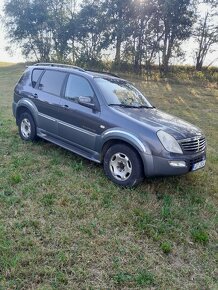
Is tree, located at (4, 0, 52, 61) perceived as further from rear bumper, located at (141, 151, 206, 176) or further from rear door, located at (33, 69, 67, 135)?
rear bumper, located at (141, 151, 206, 176)

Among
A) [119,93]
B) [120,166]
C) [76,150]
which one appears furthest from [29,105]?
[120,166]

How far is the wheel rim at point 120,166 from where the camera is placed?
414 centimetres

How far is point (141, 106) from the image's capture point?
16.6ft

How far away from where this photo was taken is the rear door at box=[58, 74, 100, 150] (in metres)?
4.54

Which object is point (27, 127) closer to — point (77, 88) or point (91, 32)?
point (77, 88)

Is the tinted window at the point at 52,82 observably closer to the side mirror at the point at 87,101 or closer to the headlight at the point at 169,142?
the side mirror at the point at 87,101

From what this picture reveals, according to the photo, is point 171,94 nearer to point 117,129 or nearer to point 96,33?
point 96,33

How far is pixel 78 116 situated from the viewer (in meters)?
4.71

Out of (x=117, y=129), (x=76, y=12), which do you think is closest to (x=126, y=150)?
(x=117, y=129)

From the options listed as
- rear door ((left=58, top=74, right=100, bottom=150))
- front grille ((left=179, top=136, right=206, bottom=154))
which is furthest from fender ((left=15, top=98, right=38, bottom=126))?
front grille ((left=179, top=136, right=206, bottom=154))

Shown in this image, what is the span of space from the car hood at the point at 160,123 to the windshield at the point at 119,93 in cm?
22

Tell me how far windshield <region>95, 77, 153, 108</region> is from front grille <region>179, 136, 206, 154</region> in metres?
1.25

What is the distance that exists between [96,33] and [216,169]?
→ 61.6 feet

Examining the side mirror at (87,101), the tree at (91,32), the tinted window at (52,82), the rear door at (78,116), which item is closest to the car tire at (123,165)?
the rear door at (78,116)
